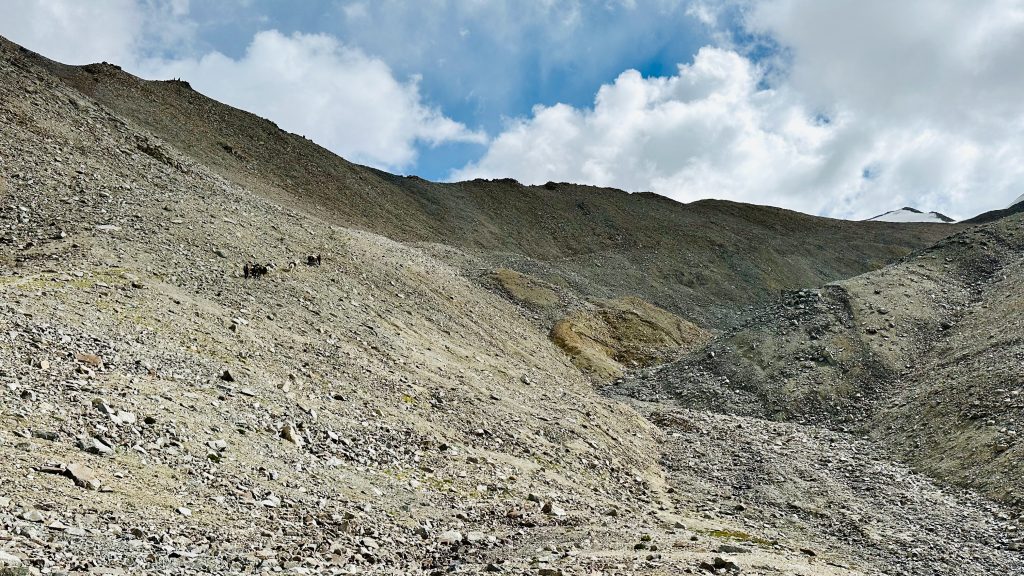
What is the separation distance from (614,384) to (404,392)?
15.9 metres

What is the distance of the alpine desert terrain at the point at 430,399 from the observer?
1077cm

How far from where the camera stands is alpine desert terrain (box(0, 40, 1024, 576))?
10.8m

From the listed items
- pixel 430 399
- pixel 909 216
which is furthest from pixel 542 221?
pixel 909 216

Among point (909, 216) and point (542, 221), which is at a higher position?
point (909, 216)

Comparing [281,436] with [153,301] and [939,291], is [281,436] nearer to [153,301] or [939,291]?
[153,301]

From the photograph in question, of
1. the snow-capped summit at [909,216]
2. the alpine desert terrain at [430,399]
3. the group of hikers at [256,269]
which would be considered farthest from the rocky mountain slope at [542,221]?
the snow-capped summit at [909,216]

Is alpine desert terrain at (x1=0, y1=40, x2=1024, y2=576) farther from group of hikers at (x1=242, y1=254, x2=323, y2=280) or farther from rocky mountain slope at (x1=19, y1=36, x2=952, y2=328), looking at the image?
rocky mountain slope at (x1=19, y1=36, x2=952, y2=328)

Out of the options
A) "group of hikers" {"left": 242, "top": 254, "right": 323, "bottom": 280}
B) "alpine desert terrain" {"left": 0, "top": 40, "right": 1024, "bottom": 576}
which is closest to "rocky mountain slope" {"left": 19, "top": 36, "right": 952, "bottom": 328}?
"alpine desert terrain" {"left": 0, "top": 40, "right": 1024, "bottom": 576}

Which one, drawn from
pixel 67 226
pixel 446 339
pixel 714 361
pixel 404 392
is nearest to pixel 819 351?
pixel 714 361

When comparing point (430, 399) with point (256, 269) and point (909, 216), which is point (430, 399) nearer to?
point (256, 269)

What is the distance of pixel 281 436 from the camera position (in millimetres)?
14086

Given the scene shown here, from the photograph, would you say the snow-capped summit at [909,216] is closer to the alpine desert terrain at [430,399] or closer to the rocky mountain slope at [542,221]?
the rocky mountain slope at [542,221]

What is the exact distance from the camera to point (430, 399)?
19281 mm

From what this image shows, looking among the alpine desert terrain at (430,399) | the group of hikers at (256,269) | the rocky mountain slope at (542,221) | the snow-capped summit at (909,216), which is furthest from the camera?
the snow-capped summit at (909,216)
